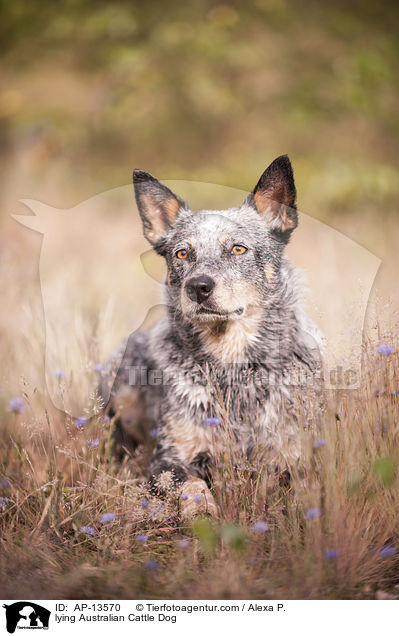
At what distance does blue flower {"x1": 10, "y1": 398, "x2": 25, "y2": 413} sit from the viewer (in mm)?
2742

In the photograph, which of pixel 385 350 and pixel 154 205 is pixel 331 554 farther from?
pixel 154 205

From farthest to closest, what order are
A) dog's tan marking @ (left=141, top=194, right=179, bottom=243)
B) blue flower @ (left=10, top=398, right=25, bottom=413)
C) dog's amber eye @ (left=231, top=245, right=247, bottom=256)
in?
blue flower @ (left=10, top=398, right=25, bottom=413), dog's tan marking @ (left=141, top=194, right=179, bottom=243), dog's amber eye @ (left=231, top=245, right=247, bottom=256)

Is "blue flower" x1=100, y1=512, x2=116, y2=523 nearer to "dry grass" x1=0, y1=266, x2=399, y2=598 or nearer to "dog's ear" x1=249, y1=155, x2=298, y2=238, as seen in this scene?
"dry grass" x1=0, y1=266, x2=399, y2=598

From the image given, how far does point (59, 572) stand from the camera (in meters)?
1.96

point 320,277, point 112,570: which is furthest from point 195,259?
point 112,570

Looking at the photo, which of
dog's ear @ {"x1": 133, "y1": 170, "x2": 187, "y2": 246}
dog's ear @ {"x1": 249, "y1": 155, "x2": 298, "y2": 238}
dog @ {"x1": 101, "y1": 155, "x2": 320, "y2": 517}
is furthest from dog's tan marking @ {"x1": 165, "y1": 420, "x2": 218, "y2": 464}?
dog's ear @ {"x1": 249, "y1": 155, "x2": 298, "y2": 238}

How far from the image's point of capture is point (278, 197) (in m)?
2.29

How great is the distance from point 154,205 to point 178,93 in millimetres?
1385

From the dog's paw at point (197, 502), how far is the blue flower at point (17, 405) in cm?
110

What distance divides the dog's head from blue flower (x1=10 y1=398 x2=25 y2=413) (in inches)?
44.2
